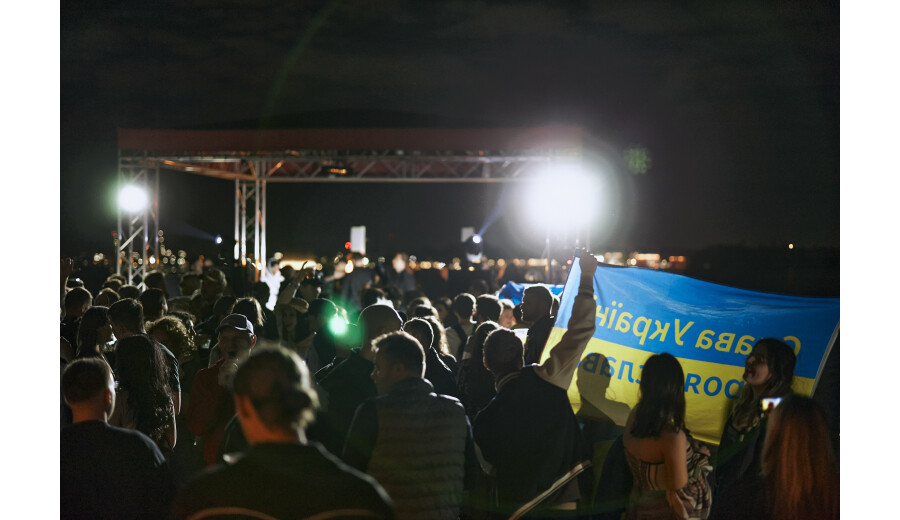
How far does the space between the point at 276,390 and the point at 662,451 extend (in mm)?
2160

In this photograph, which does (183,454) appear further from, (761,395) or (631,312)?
(761,395)

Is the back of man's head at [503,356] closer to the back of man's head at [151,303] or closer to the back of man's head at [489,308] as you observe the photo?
the back of man's head at [489,308]

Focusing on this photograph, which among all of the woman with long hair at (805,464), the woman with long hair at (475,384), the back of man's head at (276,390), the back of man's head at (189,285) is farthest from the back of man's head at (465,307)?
the back of man's head at (276,390)

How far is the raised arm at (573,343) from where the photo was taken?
162 inches

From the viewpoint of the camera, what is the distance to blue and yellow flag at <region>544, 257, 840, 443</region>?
16.0 feet

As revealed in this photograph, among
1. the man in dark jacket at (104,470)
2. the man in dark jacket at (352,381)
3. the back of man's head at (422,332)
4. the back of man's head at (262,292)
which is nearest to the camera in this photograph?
the man in dark jacket at (104,470)

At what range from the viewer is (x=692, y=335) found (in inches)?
207

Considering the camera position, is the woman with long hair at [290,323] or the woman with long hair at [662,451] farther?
the woman with long hair at [290,323]

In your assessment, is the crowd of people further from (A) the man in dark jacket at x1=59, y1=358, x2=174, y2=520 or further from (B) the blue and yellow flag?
(B) the blue and yellow flag

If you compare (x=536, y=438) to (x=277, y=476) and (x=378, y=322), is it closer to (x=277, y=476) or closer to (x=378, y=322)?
(x=378, y=322)

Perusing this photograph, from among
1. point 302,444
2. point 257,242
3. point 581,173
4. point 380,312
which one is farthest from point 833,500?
point 257,242

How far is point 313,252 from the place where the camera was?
3881 centimetres

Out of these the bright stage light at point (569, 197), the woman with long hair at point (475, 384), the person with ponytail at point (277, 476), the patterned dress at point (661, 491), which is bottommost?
the patterned dress at point (661, 491)

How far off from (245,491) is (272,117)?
19139 millimetres
